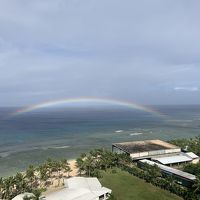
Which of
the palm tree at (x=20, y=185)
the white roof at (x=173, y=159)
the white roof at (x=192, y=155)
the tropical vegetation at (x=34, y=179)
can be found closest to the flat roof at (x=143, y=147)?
the white roof at (x=192, y=155)

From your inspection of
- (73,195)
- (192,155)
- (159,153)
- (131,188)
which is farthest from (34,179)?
(192,155)

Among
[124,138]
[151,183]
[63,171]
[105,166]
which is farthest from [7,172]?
[124,138]

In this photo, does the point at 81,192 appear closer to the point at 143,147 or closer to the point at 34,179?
the point at 34,179

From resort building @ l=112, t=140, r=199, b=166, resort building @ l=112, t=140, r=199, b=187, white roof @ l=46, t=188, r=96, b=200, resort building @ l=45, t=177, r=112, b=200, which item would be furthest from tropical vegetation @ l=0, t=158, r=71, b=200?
resort building @ l=112, t=140, r=199, b=166

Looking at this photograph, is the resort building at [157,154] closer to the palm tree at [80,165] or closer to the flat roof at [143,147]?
the flat roof at [143,147]

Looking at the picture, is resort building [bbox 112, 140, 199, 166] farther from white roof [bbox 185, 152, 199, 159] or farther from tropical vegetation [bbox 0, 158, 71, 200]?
tropical vegetation [bbox 0, 158, 71, 200]

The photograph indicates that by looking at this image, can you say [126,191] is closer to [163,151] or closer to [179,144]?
[163,151]

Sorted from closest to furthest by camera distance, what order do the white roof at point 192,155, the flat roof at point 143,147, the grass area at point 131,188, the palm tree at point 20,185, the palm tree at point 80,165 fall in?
the grass area at point 131,188, the palm tree at point 20,185, the palm tree at point 80,165, the white roof at point 192,155, the flat roof at point 143,147
